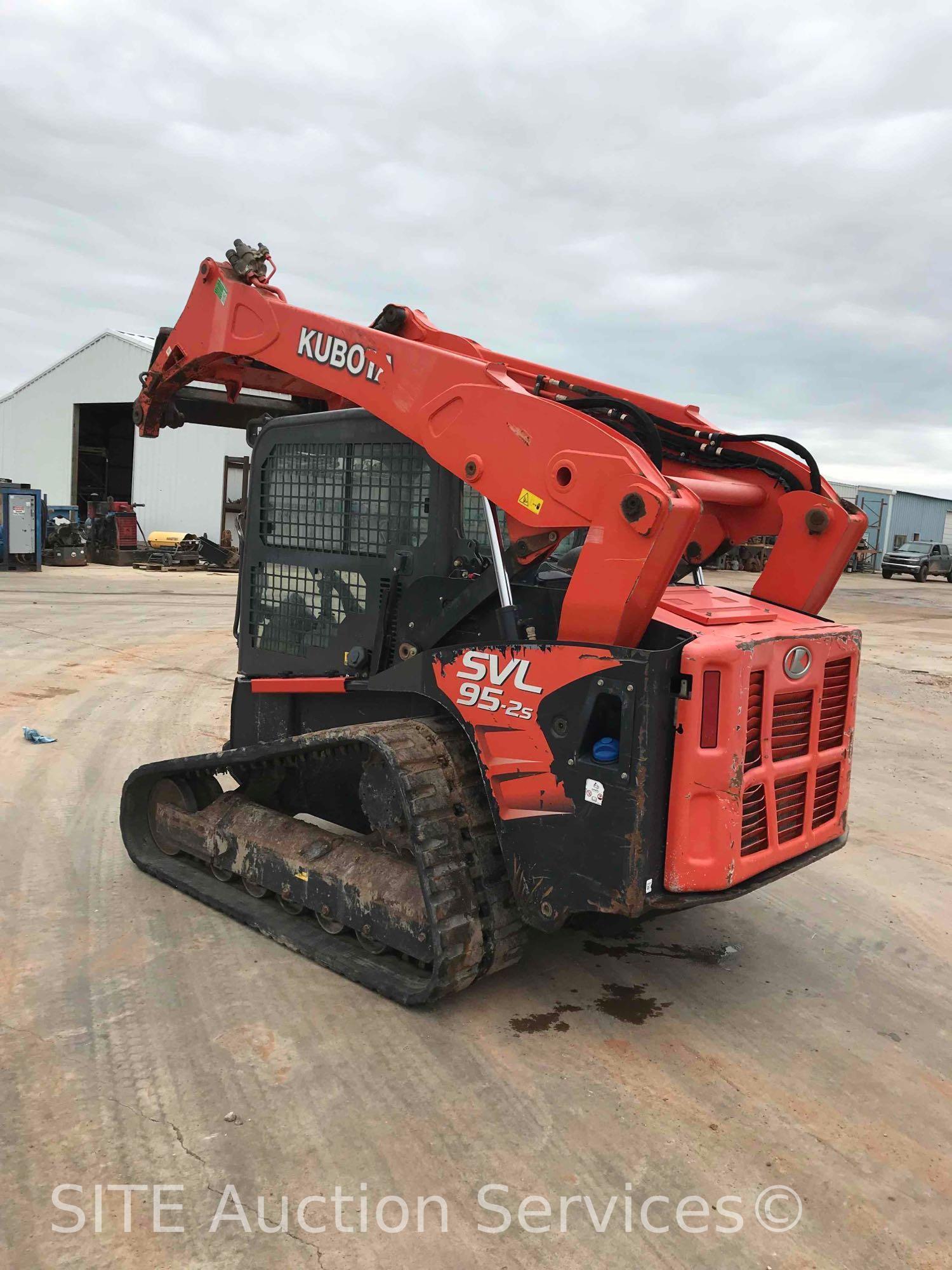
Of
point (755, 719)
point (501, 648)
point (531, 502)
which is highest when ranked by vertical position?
point (531, 502)

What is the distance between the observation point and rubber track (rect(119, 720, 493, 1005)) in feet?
11.5

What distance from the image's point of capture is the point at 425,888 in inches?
138

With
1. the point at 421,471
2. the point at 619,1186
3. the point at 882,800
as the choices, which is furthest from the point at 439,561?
the point at 882,800

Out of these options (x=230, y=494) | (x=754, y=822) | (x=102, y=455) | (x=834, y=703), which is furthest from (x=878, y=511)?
(x=754, y=822)

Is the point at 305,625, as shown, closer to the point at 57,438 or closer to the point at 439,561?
the point at 439,561

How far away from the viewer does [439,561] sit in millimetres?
4148

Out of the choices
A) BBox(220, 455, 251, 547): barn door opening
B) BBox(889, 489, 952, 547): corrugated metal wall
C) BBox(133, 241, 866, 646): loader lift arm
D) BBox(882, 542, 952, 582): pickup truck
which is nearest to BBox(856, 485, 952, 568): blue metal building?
BBox(889, 489, 952, 547): corrugated metal wall

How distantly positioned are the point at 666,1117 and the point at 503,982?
3.22 feet

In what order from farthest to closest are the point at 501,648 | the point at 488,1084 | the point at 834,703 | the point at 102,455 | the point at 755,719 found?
the point at 102,455
the point at 834,703
the point at 501,648
the point at 755,719
the point at 488,1084

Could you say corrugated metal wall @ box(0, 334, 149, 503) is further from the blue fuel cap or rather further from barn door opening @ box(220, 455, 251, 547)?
the blue fuel cap

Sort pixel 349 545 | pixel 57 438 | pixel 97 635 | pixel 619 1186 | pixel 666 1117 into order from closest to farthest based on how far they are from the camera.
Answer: pixel 619 1186 → pixel 666 1117 → pixel 349 545 → pixel 97 635 → pixel 57 438

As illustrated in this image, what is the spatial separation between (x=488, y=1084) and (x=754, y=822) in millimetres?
1314

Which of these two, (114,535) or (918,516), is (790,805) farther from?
(918,516)

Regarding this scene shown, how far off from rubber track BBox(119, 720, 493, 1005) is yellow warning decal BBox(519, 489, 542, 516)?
0.97 meters
